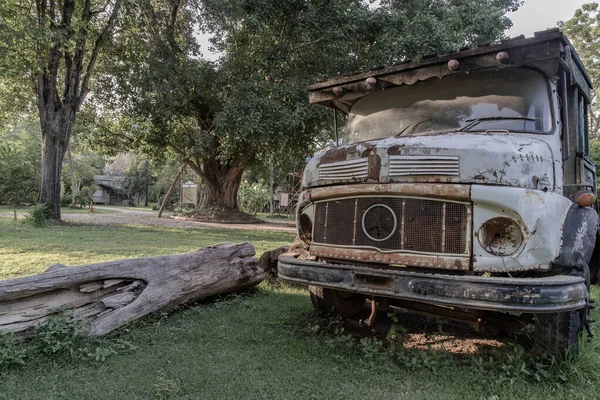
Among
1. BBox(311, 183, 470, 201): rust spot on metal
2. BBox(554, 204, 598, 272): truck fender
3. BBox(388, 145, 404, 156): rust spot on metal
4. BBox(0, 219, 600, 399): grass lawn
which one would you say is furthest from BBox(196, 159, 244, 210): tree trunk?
BBox(554, 204, 598, 272): truck fender

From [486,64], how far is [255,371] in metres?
3.15

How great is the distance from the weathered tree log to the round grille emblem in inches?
86.0

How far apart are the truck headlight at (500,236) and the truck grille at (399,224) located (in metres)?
0.13

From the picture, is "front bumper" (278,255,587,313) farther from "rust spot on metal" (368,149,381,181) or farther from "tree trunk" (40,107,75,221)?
"tree trunk" (40,107,75,221)

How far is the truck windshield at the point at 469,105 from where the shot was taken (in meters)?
3.43

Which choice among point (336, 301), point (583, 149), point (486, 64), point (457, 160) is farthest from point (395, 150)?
point (583, 149)

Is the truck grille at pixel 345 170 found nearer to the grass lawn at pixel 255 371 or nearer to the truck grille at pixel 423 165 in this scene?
the truck grille at pixel 423 165

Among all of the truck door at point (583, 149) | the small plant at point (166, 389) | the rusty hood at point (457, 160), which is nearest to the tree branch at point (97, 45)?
the rusty hood at point (457, 160)

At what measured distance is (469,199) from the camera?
9.27ft

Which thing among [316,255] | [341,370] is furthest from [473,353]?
[316,255]

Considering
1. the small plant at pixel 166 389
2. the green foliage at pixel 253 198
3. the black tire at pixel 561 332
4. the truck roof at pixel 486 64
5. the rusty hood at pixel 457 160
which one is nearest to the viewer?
the small plant at pixel 166 389

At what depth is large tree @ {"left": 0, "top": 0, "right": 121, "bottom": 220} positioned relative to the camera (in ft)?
40.5

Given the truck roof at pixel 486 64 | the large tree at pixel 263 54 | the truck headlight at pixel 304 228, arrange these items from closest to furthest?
the truck roof at pixel 486 64 → the truck headlight at pixel 304 228 → the large tree at pixel 263 54

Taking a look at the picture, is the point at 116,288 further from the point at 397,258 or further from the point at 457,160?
the point at 457,160
